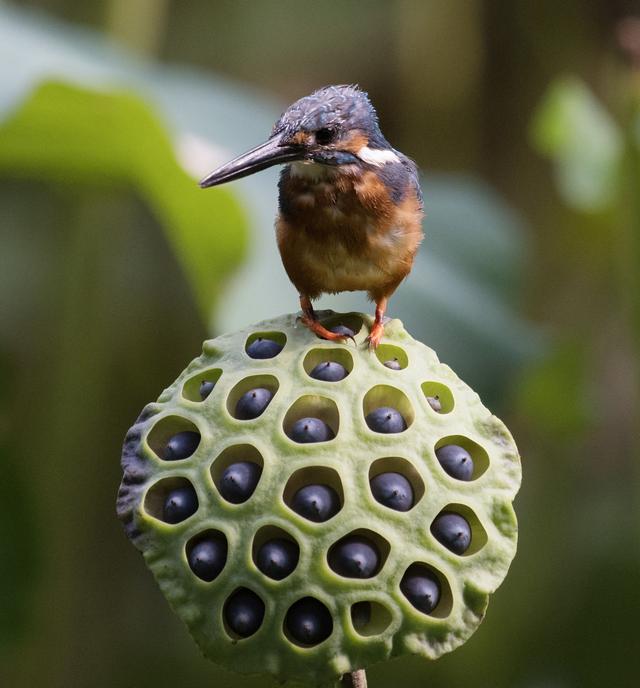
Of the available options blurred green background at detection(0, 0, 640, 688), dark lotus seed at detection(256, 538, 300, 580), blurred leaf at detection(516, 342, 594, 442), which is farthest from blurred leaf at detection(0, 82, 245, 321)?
dark lotus seed at detection(256, 538, 300, 580)

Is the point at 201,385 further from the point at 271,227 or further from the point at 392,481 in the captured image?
the point at 271,227

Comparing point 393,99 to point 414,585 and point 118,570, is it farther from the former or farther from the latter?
point 414,585

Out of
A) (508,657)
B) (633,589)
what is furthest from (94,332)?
(633,589)

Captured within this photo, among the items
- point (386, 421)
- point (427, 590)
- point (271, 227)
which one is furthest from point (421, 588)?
point (271, 227)

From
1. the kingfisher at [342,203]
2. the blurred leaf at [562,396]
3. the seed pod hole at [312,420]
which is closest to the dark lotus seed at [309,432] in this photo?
the seed pod hole at [312,420]

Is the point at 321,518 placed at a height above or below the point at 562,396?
above

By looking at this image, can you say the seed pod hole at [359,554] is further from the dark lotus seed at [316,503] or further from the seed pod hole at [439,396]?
the seed pod hole at [439,396]

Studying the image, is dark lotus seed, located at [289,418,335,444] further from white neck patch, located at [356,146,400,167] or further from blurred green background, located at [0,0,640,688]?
blurred green background, located at [0,0,640,688]
